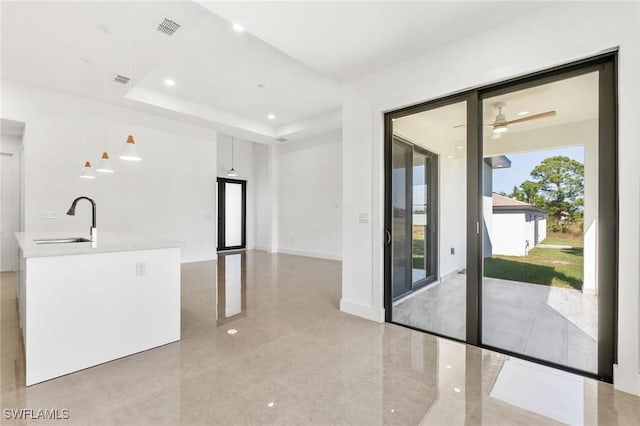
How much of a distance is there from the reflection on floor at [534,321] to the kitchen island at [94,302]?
2.65m

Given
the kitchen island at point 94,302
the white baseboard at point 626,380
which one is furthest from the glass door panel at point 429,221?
the kitchen island at point 94,302

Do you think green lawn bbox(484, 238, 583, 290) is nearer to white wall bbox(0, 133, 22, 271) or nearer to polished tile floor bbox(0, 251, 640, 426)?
polished tile floor bbox(0, 251, 640, 426)

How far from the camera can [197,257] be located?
7172 mm

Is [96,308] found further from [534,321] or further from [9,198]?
[9,198]

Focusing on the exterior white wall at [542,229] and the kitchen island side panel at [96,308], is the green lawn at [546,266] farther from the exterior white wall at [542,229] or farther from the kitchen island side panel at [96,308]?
the kitchen island side panel at [96,308]

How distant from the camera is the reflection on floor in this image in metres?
2.34

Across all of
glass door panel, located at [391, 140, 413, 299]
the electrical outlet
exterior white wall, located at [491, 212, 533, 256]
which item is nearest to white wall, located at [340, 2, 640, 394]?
glass door panel, located at [391, 140, 413, 299]

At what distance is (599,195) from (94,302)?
4.06 m

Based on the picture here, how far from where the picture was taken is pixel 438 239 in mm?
3543

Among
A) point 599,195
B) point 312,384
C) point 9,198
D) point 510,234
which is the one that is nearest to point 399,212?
point 510,234

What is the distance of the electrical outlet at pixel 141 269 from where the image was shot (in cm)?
263

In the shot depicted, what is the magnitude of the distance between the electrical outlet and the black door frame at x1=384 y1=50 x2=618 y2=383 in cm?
305

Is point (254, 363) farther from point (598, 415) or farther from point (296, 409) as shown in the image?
point (598, 415)

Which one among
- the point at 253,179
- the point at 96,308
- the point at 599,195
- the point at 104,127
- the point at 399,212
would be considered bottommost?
the point at 96,308
